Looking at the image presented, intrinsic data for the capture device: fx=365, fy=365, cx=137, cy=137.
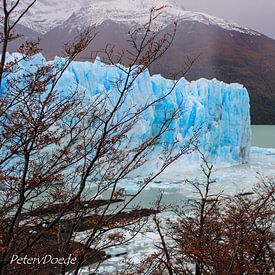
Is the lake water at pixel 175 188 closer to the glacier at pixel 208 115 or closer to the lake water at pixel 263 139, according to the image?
the glacier at pixel 208 115

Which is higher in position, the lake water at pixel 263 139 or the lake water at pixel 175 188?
the lake water at pixel 263 139

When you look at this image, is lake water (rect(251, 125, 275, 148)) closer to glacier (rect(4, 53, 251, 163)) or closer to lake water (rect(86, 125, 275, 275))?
lake water (rect(86, 125, 275, 275))

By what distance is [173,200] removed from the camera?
42.5ft

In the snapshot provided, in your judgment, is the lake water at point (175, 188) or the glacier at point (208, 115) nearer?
the lake water at point (175, 188)

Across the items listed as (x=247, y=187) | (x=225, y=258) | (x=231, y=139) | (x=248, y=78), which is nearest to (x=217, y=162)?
(x=231, y=139)

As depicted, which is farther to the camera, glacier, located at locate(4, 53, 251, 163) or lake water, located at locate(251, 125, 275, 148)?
lake water, located at locate(251, 125, 275, 148)

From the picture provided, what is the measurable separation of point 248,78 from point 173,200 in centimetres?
6362

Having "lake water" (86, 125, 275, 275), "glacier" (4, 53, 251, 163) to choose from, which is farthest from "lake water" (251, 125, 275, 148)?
"glacier" (4, 53, 251, 163)

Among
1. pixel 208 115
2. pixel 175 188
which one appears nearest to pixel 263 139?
pixel 208 115

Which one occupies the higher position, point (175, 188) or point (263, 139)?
point (263, 139)

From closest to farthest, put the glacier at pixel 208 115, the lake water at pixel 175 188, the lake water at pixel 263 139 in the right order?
the lake water at pixel 175 188, the glacier at pixel 208 115, the lake water at pixel 263 139

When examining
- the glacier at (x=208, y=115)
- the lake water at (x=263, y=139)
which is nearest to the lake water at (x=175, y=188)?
the glacier at (x=208, y=115)

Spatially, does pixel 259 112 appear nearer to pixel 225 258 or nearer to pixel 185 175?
pixel 185 175

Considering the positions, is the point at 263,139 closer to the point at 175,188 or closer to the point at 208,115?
the point at 208,115
